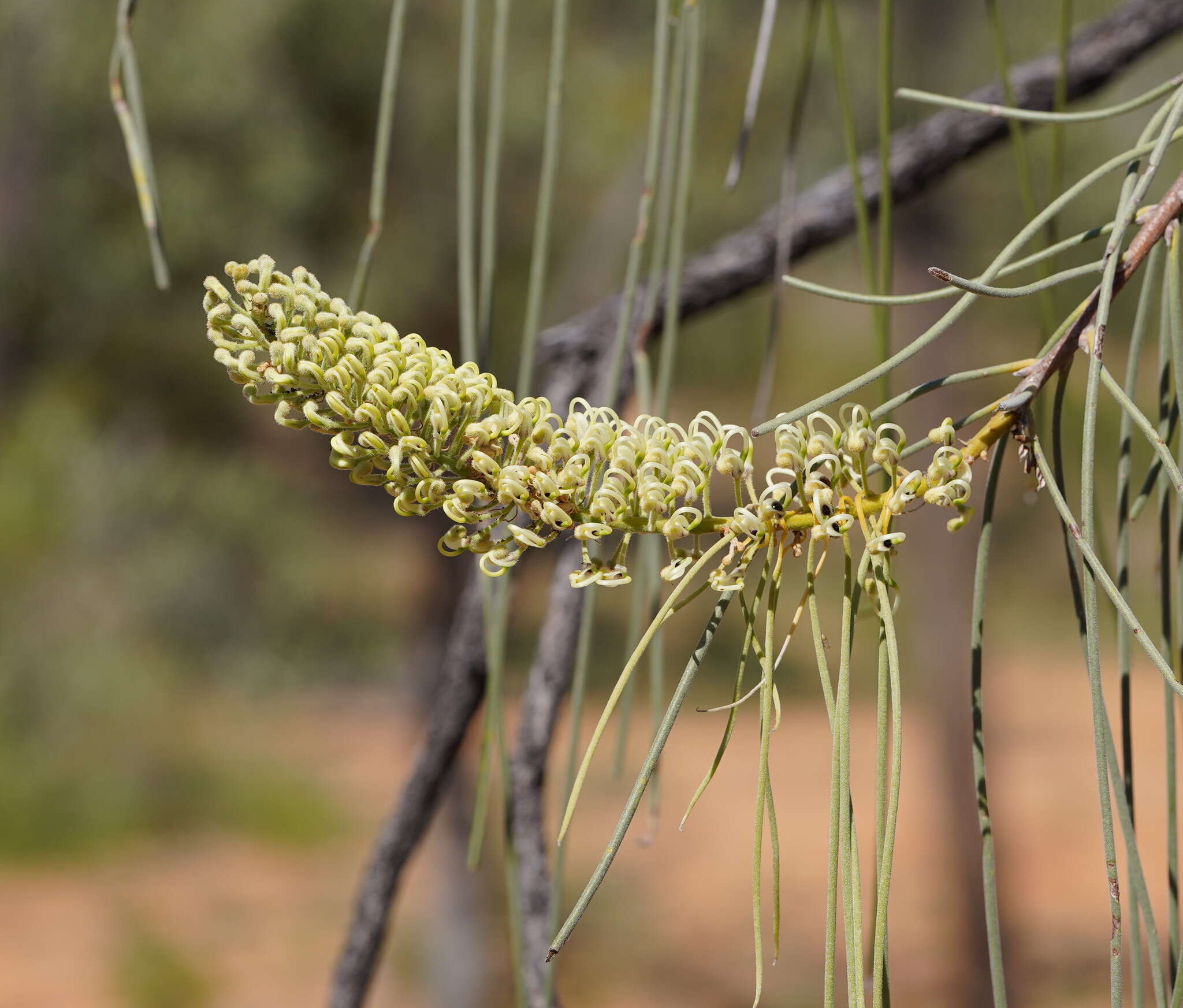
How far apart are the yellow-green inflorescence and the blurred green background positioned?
1447 millimetres

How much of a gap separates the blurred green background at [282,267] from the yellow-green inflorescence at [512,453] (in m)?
1.45

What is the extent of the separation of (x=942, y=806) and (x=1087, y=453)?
3032 mm

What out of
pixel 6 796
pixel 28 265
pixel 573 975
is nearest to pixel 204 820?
pixel 6 796

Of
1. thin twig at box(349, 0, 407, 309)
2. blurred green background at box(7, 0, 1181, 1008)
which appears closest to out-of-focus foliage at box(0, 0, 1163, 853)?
blurred green background at box(7, 0, 1181, 1008)

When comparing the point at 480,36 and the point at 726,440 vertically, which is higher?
the point at 480,36

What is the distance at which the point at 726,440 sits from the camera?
0.94 feet

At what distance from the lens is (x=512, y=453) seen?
0.29 m

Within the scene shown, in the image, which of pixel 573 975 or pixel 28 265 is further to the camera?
pixel 573 975

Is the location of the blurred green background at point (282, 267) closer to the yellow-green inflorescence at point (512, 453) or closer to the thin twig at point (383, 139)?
the thin twig at point (383, 139)

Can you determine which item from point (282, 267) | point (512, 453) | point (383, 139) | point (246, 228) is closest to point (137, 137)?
point (383, 139)

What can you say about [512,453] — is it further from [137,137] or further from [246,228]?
[246,228]

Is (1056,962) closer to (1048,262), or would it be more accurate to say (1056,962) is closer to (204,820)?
(204,820)

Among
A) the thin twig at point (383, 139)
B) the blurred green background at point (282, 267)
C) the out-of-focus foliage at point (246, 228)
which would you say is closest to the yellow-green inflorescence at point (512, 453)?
the thin twig at point (383, 139)

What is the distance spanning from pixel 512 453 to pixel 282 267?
2.61 m
